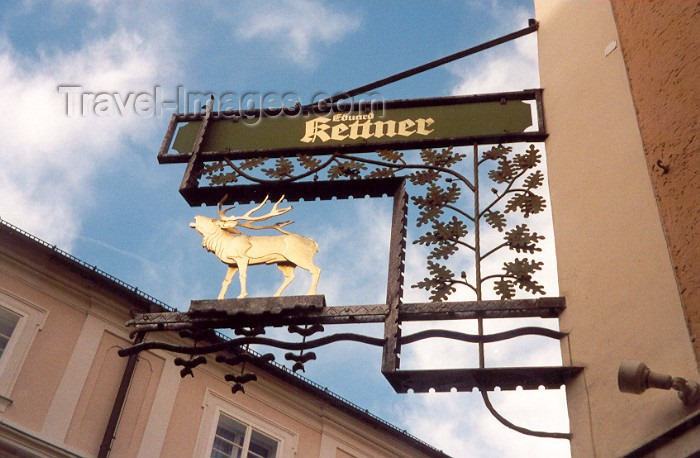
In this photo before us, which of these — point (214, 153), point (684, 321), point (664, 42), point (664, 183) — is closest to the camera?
point (684, 321)

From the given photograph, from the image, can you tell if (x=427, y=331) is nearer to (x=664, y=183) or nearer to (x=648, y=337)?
(x=648, y=337)

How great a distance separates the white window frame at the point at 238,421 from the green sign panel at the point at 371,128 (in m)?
7.76

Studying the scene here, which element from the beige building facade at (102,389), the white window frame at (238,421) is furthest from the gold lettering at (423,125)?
the white window frame at (238,421)

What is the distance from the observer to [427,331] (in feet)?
15.2

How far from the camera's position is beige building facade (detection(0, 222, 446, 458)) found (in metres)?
11.7

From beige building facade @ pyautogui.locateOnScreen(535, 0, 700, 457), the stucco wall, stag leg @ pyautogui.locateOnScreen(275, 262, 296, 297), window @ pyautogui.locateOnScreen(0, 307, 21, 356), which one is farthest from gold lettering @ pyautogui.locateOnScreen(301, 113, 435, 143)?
window @ pyautogui.locateOnScreen(0, 307, 21, 356)

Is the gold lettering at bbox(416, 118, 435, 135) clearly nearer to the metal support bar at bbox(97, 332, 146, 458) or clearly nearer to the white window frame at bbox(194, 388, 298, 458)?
the metal support bar at bbox(97, 332, 146, 458)

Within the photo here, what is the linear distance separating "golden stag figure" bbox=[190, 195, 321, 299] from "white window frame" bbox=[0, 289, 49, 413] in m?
7.18

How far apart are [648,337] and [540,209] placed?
142 cm

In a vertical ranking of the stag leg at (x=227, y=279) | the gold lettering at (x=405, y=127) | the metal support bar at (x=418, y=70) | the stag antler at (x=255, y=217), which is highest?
the metal support bar at (x=418, y=70)

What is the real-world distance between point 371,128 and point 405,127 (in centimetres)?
26

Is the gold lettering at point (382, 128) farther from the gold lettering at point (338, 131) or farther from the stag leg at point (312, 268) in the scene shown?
the stag leg at point (312, 268)

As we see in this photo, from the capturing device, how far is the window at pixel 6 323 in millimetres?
11969

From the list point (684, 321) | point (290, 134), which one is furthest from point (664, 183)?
point (290, 134)
